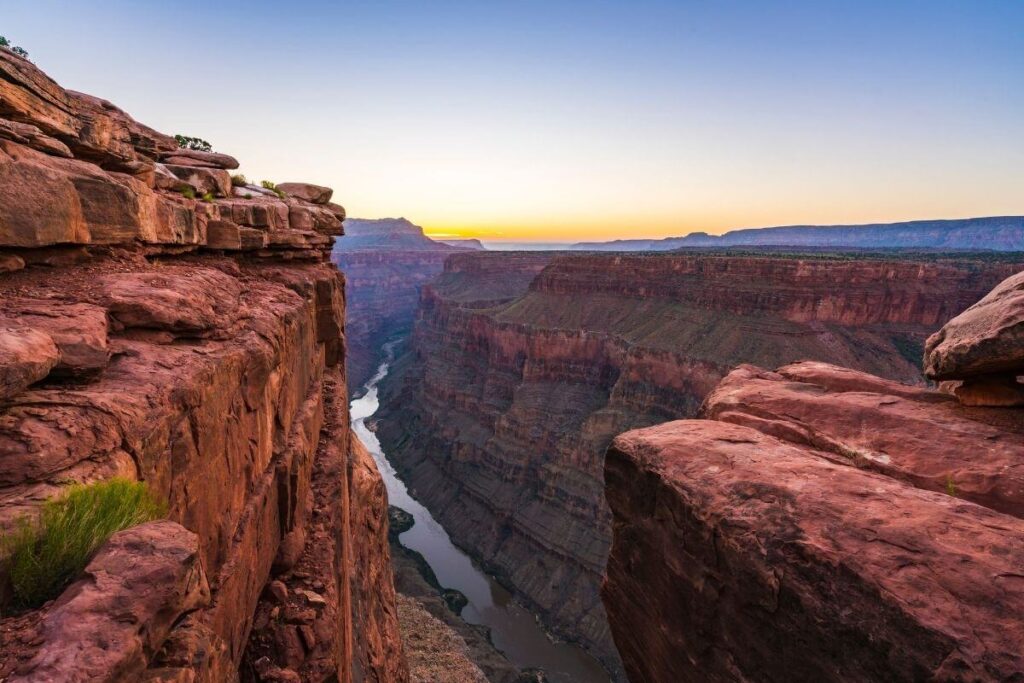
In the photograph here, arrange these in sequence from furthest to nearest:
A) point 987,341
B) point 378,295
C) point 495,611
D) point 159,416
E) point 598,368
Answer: point 378,295
point 598,368
point 495,611
point 987,341
point 159,416

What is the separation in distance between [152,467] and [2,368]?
1242 mm

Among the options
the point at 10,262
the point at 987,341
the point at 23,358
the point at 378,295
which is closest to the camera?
the point at 23,358

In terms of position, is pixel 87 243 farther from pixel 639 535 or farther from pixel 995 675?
pixel 995 675

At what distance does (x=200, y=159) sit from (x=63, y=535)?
1238 cm

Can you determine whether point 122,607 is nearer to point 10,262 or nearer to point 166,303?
point 166,303

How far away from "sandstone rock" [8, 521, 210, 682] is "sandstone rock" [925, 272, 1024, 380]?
8.12m

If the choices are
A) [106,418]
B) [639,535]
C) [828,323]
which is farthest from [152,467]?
[828,323]

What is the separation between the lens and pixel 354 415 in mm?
67000

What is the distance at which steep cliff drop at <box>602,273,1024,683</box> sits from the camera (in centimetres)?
438

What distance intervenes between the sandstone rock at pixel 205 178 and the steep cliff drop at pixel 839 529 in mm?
10262

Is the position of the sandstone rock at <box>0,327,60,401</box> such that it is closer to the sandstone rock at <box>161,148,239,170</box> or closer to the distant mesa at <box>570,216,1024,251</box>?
the sandstone rock at <box>161,148,239,170</box>

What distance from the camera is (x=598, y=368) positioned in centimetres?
4588

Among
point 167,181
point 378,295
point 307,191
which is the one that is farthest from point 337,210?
point 378,295

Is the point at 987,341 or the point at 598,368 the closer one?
the point at 987,341
